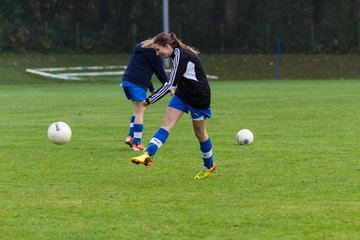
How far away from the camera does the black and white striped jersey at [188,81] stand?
35.2 feet

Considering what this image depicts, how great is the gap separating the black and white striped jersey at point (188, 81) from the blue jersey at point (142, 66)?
11.6ft

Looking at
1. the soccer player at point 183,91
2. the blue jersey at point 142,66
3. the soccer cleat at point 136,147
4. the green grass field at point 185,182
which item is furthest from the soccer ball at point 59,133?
the soccer player at point 183,91

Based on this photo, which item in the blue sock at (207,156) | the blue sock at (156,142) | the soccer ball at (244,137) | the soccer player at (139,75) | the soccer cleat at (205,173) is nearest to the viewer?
the blue sock at (156,142)

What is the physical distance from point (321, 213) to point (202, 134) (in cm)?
312

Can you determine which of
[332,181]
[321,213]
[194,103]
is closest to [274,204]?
[321,213]

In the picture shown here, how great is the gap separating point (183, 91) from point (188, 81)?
148 millimetres

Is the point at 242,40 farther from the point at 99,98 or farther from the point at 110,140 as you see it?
the point at 110,140

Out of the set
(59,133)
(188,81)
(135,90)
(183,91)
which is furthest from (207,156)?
(135,90)

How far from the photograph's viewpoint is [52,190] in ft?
32.9

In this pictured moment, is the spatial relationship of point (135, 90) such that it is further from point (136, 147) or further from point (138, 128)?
point (136, 147)

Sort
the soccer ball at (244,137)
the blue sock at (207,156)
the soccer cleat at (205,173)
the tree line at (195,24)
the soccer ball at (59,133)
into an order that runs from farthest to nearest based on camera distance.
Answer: the tree line at (195,24) < the soccer ball at (244,137) < the soccer ball at (59,133) < the blue sock at (207,156) < the soccer cleat at (205,173)

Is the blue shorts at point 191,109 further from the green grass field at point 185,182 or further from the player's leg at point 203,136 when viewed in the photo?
the green grass field at point 185,182

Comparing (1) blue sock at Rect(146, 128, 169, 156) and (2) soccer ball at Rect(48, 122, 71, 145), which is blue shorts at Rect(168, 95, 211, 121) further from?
(2) soccer ball at Rect(48, 122, 71, 145)

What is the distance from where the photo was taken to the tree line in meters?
52.7
